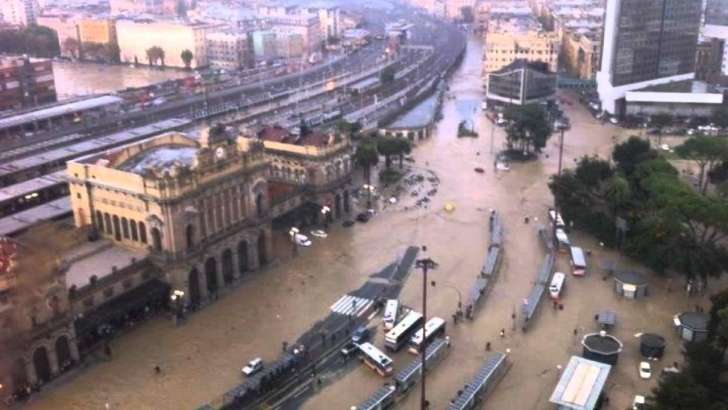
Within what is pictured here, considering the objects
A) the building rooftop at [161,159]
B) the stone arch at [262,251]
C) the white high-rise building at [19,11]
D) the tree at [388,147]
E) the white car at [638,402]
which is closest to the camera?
the white car at [638,402]

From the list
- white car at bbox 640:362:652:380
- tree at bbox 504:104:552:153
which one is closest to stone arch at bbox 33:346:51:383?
white car at bbox 640:362:652:380

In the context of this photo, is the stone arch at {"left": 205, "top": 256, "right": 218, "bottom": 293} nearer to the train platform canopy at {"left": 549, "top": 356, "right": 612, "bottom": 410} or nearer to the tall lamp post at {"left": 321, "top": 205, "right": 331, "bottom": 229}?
the tall lamp post at {"left": 321, "top": 205, "right": 331, "bottom": 229}

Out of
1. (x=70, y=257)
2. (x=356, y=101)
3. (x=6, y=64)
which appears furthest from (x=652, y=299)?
(x=6, y=64)

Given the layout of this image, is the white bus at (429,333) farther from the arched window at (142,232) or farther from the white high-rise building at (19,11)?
the white high-rise building at (19,11)

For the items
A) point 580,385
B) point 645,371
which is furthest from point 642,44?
point 580,385

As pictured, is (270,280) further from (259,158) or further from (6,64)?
(6,64)

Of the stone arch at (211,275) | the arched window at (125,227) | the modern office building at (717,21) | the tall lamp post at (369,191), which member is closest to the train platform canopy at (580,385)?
the stone arch at (211,275)
